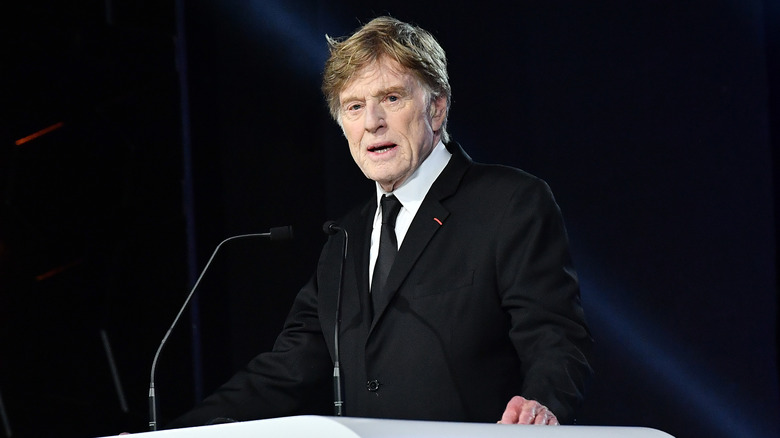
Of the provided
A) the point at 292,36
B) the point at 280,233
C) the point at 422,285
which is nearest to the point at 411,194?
the point at 422,285

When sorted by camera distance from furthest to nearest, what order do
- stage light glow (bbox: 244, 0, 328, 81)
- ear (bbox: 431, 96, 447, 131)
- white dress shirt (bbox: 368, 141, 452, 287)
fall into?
stage light glow (bbox: 244, 0, 328, 81) < ear (bbox: 431, 96, 447, 131) < white dress shirt (bbox: 368, 141, 452, 287)

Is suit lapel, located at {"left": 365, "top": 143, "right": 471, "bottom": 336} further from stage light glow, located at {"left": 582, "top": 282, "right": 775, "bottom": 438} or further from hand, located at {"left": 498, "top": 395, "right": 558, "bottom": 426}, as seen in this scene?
stage light glow, located at {"left": 582, "top": 282, "right": 775, "bottom": 438}

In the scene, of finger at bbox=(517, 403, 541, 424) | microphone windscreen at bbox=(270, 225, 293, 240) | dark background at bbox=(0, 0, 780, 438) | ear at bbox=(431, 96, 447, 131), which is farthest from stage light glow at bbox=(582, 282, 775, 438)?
finger at bbox=(517, 403, 541, 424)

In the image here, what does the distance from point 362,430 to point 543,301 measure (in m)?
0.91

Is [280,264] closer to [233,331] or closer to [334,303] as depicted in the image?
[233,331]

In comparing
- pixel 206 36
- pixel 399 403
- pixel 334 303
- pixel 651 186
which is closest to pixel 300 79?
pixel 206 36

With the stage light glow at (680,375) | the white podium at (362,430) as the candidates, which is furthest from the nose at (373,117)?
the stage light glow at (680,375)

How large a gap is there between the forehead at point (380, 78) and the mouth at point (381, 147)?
0.11 metres

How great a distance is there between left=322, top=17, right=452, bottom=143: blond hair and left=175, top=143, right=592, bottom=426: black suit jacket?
244mm

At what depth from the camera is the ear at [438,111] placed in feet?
7.68

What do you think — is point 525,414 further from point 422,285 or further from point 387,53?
point 387,53

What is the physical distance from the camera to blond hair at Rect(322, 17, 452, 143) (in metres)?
2.26

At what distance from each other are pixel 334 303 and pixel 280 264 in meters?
1.31

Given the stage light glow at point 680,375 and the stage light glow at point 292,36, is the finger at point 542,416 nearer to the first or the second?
the stage light glow at point 680,375
